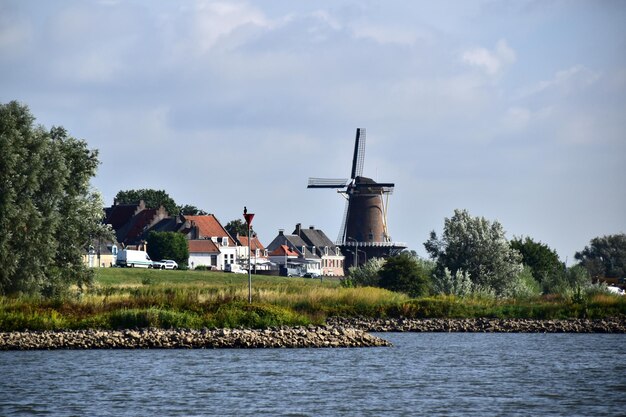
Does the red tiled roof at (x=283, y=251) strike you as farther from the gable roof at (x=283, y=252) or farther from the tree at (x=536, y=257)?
the tree at (x=536, y=257)

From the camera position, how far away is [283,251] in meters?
162

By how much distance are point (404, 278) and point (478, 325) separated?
14114 mm

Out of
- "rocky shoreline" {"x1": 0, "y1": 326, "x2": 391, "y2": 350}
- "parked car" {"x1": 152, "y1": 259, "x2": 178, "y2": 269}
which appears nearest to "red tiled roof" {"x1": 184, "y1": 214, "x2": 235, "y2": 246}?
"parked car" {"x1": 152, "y1": 259, "x2": 178, "y2": 269}

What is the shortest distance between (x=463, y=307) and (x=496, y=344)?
1470 centimetres

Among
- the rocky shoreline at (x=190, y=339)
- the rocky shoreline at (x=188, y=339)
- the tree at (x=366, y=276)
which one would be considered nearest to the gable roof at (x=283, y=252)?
the tree at (x=366, y=276)

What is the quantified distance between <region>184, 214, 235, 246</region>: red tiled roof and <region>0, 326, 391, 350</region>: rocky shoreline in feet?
301

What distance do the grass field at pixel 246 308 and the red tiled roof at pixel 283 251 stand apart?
89.1 meters

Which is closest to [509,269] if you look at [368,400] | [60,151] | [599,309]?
[599,309]

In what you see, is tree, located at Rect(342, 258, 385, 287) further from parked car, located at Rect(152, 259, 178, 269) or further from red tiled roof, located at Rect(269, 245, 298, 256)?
red tiled roof, located at Rect(269, 245, 298, 256)

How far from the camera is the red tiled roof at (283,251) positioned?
162 m

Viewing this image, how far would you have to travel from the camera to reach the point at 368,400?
31.3 m

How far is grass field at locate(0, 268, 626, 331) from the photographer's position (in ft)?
159

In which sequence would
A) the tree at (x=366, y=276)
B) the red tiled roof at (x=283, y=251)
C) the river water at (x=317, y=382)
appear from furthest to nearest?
the red tiled roof at (x=283, y=251) < the tree at (x=366, y=276) < the river water at (x=317, y=382)

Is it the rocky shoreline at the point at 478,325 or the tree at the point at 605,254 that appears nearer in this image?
the rocky shoreline at the point at 478,325
